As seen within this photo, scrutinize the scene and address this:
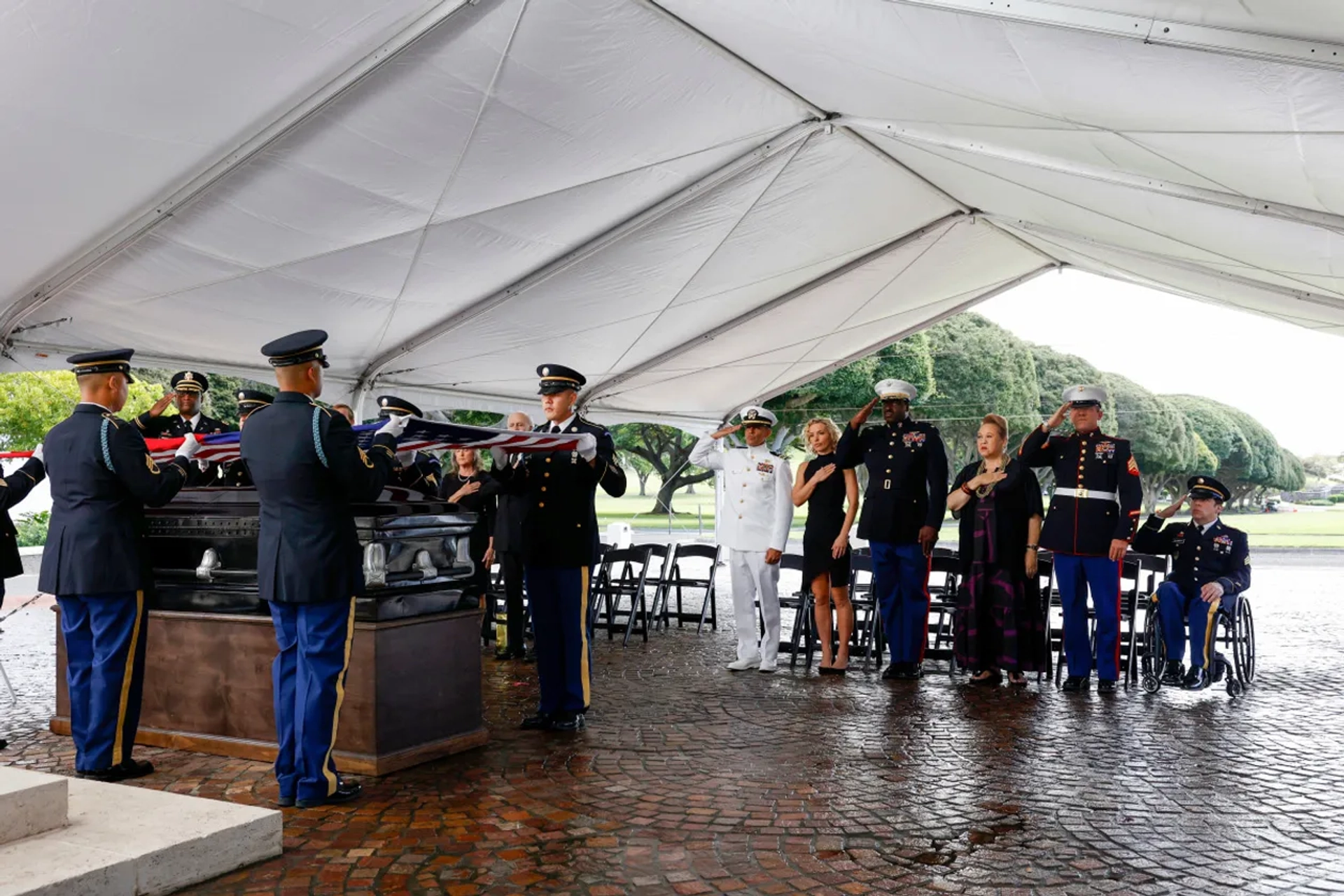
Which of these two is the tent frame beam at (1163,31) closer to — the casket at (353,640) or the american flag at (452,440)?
the american flag at (452,440)

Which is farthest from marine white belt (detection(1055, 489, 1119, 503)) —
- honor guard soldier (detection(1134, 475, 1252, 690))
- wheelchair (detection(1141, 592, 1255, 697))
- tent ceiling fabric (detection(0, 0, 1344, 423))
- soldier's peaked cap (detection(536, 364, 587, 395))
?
soldier's peaked cap (detection(536, 364, 587, 395))

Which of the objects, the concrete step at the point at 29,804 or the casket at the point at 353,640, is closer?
the concrete step at the point at 29,804

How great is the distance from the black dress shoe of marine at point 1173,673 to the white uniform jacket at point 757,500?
2739 millimetres

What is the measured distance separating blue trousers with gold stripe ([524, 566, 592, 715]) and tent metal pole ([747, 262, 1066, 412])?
9385 millimetres

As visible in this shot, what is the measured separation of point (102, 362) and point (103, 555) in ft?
2.86

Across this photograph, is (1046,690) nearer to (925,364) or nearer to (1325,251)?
(1325,251)

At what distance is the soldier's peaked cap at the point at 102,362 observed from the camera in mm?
5074

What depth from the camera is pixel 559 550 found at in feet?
19.7

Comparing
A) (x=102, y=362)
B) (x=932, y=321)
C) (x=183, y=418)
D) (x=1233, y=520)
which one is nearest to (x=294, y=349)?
(x=102, y=362)

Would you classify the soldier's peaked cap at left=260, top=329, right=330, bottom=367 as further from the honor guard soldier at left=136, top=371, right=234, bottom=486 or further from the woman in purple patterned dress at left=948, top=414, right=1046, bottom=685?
the woman in purple patterned dress at left=948, top=414, right=1046, bottom=685

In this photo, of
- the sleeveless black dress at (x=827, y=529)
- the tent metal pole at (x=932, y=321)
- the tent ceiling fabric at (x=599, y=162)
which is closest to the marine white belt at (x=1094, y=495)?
the sleeveless black dress at (x=827, y=529)

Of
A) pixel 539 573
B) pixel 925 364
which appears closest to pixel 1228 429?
pixel 925 364

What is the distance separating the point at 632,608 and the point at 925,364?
97.2 ft

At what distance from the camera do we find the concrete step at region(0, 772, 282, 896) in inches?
132
